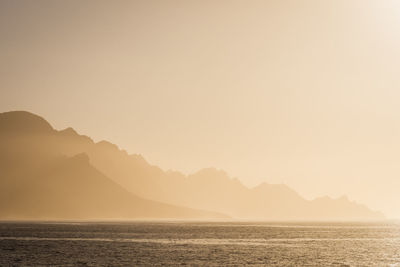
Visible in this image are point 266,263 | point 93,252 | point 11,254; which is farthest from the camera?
point 93,252

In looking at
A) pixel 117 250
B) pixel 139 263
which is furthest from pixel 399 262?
pixel 117 250

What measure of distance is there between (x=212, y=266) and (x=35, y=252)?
4306 centimetres

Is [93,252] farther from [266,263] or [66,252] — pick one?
[266,263]

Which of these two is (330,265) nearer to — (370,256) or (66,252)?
(370,256)

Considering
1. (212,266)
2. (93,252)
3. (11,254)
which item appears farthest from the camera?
(93,252)

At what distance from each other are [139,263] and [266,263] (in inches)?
879

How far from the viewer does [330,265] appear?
99500 mm

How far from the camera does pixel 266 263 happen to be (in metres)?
101

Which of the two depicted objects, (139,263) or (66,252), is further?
(66,252)

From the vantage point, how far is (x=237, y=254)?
118 metres

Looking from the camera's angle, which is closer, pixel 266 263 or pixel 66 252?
pixel 266 263

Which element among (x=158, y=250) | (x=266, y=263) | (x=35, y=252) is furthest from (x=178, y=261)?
(x=35, y=252)

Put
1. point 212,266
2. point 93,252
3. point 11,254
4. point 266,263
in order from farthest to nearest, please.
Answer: point 93,252
point 11,254
point 266,263
point 212,266

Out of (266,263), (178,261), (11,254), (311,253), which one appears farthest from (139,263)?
(311,253)
